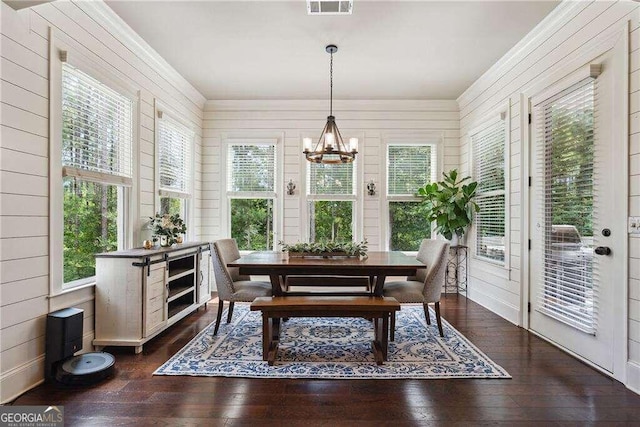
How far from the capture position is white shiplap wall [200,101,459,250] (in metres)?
5.45

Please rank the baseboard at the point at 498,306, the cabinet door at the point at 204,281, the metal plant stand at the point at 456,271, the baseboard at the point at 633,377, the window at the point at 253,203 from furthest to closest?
the window at the point at 253,203 → the metal plant stand at the point at 456,271 → the cabinet door at the point at 204,281 → the baseboard at the point at 498,306 → the baseboard at the point at 633,377

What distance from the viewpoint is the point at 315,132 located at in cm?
545

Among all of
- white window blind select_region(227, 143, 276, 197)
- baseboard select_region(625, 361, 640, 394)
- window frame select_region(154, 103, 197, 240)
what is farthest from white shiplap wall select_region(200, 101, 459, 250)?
baseboard select_region(625, 361, 640, 394)

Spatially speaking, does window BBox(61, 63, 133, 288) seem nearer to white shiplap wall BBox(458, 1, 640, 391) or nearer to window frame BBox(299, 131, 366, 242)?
window frame BBox(299, 131, 366, 242)

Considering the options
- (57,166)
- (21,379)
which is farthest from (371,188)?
(21,379)

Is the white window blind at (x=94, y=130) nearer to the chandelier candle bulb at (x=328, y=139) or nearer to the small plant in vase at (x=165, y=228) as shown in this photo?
the small plant in vase at (x=165, y=228)

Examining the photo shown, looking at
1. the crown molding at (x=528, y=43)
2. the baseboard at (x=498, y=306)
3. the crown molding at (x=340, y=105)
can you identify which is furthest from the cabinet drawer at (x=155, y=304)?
the crown molding at (x=528, y=43)

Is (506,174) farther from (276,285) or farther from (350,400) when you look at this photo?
(350,400)

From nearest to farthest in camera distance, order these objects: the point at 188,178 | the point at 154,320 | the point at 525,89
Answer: the point at 154,320, the point at 525,89, the point at 188,178

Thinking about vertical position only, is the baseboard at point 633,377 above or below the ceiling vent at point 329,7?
below

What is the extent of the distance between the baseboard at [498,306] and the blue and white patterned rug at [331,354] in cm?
76

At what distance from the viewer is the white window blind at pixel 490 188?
4215 millimetres

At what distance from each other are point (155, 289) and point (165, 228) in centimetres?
80

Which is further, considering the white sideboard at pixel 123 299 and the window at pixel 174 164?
the window at pixel 174 164
